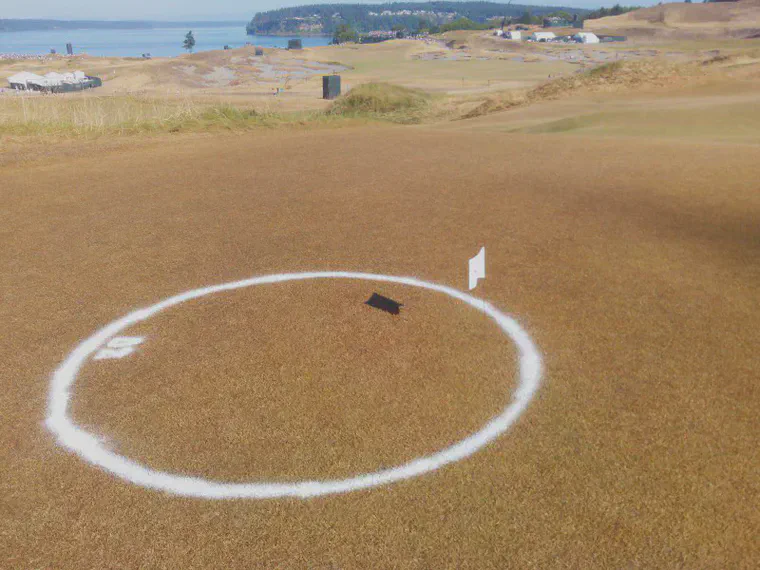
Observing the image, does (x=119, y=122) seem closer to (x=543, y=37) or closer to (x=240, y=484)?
(x=240, y=484)

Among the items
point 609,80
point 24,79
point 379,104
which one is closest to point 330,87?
point 379,104

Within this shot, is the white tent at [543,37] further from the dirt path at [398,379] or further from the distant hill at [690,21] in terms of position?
the dirt path at [398,379]

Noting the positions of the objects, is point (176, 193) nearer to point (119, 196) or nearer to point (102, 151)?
point (119, 196)

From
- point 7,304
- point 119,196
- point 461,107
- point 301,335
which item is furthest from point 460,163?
point 461,107

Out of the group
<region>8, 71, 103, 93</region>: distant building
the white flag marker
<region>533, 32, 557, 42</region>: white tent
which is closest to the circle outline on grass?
the white flag marker

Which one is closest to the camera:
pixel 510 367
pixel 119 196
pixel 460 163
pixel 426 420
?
pixel 426 420

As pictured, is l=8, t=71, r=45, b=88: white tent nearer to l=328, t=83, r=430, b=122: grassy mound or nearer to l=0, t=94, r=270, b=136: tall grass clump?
l=0, t=94, r=270, b=136: tall grass clump

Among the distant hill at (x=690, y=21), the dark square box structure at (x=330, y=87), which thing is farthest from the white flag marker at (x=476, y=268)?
the distant hill at (x=690, y=21)
